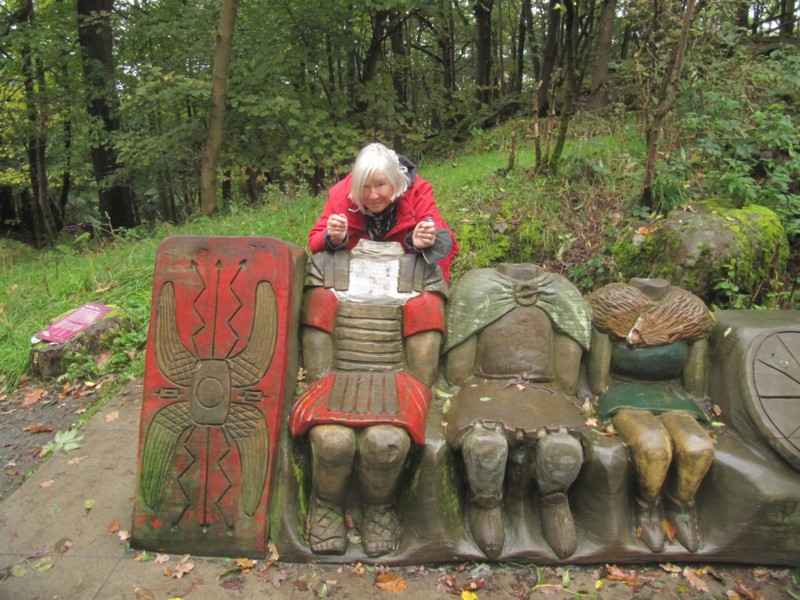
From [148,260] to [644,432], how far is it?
5064 millimetres

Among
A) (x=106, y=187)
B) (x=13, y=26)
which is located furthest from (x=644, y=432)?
(x=13, y=26)

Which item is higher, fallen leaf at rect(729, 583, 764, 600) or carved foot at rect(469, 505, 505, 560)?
carved foot at rect(469, 505, 505, 560)

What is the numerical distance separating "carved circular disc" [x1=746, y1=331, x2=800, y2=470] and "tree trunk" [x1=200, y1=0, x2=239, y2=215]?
6.53 m

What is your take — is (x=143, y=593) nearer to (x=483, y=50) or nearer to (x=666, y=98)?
(x=666, y=98)

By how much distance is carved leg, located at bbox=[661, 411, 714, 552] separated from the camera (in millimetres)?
2332

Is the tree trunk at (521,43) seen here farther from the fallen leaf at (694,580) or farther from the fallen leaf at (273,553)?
the fallen leaf at (273,553)

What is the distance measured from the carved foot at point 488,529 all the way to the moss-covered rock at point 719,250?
2437mm

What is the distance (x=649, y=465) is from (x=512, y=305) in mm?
941

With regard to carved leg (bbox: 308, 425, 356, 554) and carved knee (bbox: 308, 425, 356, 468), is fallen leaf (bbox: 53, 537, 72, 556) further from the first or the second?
carved knee (bbox: 308, 425, 356, 468)

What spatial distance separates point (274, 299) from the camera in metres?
Answer: 2.49

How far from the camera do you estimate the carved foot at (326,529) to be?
237cm

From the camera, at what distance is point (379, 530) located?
2410mm

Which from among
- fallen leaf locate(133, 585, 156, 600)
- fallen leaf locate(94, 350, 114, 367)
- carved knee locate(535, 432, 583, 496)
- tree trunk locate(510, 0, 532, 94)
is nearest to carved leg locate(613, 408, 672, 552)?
carved knee locate(535, 432, 583, 496)

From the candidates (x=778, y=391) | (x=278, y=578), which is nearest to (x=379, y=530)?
(x=278, y=578)
